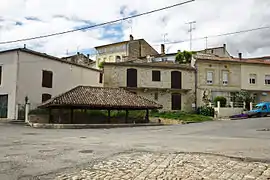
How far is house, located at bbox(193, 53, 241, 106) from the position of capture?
39.6m

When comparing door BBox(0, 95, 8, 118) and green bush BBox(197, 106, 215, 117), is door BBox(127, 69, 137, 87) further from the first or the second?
door BBox(0, 95, 8, 118)

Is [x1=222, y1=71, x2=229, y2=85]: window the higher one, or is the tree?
the tree

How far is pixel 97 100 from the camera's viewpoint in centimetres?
2866

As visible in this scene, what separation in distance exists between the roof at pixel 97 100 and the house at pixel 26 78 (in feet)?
13.1

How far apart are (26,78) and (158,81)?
50.2 ft

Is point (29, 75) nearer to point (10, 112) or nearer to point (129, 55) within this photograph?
point (10, 112)

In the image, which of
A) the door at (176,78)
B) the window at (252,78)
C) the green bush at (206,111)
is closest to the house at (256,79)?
the window at (252,78)

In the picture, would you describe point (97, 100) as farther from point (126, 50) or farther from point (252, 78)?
point (126, 50)

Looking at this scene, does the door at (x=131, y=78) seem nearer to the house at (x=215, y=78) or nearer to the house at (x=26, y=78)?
the house at (x=26, y=78)

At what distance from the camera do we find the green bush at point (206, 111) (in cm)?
3638

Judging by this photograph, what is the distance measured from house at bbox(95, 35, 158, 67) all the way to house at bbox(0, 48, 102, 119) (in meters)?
22.6

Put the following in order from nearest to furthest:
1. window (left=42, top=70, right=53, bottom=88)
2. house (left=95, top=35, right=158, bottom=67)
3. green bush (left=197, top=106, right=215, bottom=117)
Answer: window (left=42, top=70, right=53, bottom=88) < green bush (left=197, top=106, right=215, bottom=117) < house (left=95, top=35, right=158, bottom=67)

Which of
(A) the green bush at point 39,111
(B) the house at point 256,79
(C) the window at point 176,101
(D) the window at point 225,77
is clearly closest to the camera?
(A) the green bush at point 39,111

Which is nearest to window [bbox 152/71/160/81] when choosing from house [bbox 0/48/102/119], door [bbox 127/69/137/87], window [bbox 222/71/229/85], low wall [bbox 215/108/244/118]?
door [bbox 127/69/137/87]
